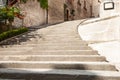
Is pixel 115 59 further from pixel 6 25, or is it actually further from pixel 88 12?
pixel 88 12

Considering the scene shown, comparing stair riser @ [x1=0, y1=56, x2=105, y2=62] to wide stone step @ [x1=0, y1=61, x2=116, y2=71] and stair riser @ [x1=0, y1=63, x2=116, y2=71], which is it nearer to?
wide stone step @ [x1=0, y1=61, x2=116, y2=71]

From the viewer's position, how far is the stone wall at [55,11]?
23.1 m

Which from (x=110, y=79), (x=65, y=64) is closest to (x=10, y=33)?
(x=65, y=64)

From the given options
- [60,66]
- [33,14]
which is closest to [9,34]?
[60,66]

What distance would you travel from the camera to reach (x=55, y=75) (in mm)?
5480

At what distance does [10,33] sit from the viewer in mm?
11609

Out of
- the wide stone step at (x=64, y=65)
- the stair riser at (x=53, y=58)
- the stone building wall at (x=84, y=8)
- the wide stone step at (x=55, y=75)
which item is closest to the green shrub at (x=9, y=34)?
the stair riser at (x=53, y=58)

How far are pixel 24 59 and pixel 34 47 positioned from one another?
210 cm

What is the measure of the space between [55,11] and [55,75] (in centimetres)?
1911

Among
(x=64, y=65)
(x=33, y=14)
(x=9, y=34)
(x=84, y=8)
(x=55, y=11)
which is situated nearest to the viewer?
(x=64, y=65)

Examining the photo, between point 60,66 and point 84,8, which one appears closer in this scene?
point 60,66

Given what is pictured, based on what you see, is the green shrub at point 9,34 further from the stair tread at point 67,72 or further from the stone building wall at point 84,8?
the stone building wall at point 84,8

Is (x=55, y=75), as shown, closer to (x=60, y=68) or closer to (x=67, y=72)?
(x=67, y=72)

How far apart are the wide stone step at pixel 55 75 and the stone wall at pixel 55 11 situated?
17.0 metres
